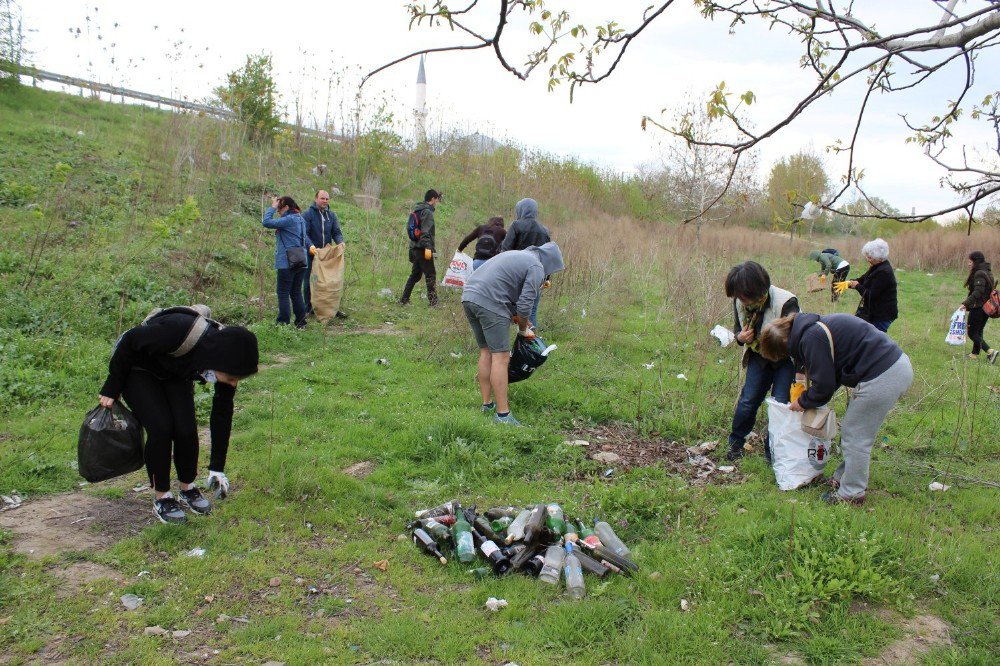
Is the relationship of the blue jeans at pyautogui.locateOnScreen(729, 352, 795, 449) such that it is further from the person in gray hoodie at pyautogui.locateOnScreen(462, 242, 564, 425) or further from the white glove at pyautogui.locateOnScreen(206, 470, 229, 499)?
the white glove at pyautogui.locateOnScreen(206, 470, 229, 499)

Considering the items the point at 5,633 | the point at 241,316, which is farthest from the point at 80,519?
the point at 241,316

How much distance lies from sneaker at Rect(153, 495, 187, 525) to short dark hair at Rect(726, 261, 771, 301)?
3.88 meters

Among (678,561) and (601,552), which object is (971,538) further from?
(601,552)

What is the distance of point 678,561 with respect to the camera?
3.85m

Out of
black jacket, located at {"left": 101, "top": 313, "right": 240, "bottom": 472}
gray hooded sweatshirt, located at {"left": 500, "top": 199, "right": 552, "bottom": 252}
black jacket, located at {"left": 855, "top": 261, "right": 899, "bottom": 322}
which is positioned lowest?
black jacket, located at {"left": 101, "top": 313, "right": 240, "bottom": 472}

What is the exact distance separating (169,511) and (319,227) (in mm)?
5762

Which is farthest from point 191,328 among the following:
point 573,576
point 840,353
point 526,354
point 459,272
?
point 459,272

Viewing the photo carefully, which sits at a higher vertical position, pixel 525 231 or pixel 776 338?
pixel 525 231

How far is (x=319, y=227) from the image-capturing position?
9.21 m

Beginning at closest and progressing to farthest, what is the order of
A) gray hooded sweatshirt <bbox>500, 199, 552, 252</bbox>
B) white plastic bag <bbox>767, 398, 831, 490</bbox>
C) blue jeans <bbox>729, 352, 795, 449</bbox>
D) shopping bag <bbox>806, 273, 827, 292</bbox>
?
white plastic bag <bbox>767, 398, 831, 490</bbox> < blue jeans <bbox>729, 352, 795, 449</bbox> < shopping bag <bbox>806, 273, 827, 292</bbox> < gray hooded sweatshirt <bbox>500, 199, 552, 252</bbox>

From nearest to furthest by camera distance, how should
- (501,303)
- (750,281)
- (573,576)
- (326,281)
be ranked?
1. (573,576)
2. (750,281)
3. (501,303)
4. (326,281)

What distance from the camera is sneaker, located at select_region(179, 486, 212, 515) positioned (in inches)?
164

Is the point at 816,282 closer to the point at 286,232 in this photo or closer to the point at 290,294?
the point at 286,232

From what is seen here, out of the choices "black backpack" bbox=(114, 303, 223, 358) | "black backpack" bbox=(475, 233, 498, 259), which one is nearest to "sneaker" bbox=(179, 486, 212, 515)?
"black backpack" bbox=(114, 303, 223, 358)
